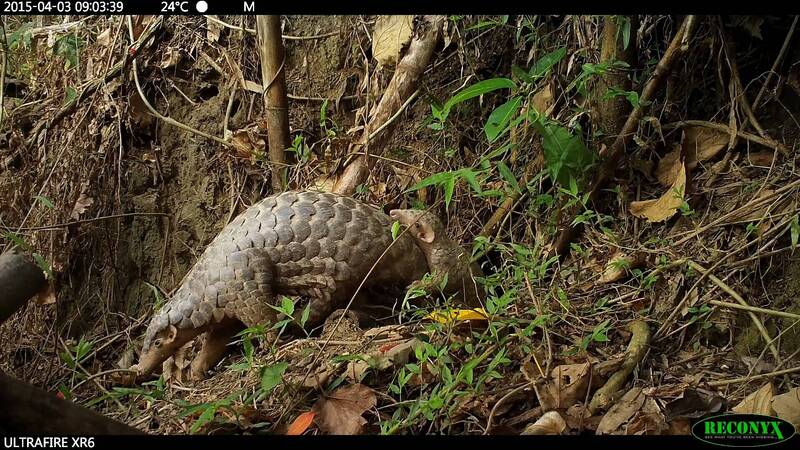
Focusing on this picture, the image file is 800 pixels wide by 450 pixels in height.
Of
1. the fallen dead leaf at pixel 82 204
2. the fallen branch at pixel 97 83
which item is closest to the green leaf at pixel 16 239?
the fallen dead leaf at pixel 82 204

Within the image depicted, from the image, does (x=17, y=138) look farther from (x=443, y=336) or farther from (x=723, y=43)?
(x=723, y=43)

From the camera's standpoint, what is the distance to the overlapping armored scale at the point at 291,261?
2703mm

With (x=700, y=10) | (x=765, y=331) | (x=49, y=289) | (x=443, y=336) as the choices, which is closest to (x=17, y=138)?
(x=49, y=289)

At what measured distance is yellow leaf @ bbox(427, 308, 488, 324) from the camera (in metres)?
2.32

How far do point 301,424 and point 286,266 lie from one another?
80 centimetres

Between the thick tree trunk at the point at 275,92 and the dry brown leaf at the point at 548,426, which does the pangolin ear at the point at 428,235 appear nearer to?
the thick tree trunk at the point at 275,92

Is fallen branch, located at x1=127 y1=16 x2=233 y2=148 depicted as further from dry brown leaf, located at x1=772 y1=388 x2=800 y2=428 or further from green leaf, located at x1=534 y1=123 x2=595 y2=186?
dry brown leaf, located at x1=772 y1=388 x2=800 y2=428

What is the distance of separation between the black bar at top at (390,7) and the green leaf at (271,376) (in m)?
1.33

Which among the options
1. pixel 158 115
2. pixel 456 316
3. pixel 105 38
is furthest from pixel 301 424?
pixel 105 38

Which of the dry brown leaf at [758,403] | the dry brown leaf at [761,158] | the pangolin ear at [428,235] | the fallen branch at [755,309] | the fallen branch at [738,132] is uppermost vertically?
the fallen branch at [738,132]

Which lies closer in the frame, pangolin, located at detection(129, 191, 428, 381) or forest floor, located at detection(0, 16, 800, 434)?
forest floor, located at detection(0, 16, 800, 434)

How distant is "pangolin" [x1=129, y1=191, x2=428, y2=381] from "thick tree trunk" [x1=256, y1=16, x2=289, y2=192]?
1.93 ft

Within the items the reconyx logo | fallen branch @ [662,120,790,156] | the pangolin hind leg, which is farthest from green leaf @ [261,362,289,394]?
fallen branch @ [662,120,790,156]

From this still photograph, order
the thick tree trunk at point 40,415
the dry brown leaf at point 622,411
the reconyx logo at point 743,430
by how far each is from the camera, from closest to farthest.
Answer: the thick tree trunk at point 40,415
the reconyx logo at point 743,430
the dry brown leaf at point 622,411
